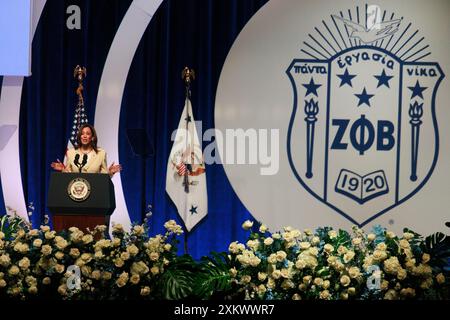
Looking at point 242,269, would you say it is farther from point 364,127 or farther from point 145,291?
point 364,127

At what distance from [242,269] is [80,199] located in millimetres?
2535

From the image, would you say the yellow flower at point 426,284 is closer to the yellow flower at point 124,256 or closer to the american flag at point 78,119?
the yellow flower at point 124,256

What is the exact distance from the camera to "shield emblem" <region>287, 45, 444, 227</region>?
6.52 meters

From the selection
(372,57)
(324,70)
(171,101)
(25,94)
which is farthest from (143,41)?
(372,57)

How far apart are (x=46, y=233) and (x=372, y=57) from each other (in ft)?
15.0

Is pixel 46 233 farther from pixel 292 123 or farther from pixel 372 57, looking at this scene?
pixel 372 57

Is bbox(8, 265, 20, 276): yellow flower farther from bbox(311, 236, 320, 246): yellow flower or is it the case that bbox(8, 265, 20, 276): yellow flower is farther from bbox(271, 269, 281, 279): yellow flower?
bbox(311, 236, 320, 246): yellow flower

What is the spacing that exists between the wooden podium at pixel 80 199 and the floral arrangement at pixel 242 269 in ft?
7.04

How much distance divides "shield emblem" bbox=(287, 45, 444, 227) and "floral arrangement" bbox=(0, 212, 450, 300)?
3.71 metres

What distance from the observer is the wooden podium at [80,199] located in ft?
16.5

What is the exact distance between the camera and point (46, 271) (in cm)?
261

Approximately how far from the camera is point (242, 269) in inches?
109

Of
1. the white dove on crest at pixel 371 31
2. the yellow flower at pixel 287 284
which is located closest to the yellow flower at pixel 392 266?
the yellow flower at pixel 287 284

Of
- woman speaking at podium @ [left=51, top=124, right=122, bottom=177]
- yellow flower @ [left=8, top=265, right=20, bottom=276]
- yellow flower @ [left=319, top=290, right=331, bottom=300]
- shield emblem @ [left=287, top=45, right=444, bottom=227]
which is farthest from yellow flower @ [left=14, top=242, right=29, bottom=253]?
shield emblem @ [left=287, top=45, right=444, bottom=227]
